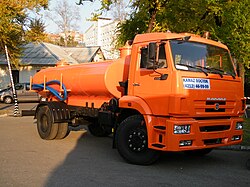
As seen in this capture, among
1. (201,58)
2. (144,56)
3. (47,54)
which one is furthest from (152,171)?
(47,54)

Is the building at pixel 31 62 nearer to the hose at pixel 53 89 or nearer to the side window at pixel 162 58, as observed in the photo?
the hose at pixel 53 89

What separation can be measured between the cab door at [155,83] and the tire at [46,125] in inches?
151

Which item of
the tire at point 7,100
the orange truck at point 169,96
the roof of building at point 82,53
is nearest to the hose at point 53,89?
the orange truck at point 169,96

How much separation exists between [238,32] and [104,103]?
6.52m

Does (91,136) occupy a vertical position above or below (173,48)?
below

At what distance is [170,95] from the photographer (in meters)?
6.83

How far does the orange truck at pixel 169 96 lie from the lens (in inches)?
268

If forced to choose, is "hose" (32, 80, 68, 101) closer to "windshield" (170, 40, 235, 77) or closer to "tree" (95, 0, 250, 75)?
"windshield" (170, 40, 235, 77)

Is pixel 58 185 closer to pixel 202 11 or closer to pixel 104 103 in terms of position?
pixel 104 103

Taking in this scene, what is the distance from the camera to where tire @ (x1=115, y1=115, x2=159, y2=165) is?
745 cm

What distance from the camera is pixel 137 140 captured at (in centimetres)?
757

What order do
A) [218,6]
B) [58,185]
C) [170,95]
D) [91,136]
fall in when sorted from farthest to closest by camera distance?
[218,6]
[91,136]
[170,95]
[58,185]

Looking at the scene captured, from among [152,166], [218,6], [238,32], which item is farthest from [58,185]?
[218,6]

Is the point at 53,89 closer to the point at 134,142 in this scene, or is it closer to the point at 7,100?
the point at 134,142
